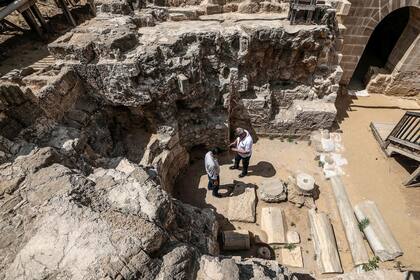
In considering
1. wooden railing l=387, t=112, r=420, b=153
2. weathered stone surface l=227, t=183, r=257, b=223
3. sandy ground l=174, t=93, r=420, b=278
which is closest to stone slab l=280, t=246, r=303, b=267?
sandy ground l=174, t=93, r=420, b=278

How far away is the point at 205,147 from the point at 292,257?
4103mm

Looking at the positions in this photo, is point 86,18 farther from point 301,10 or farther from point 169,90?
point 301,10

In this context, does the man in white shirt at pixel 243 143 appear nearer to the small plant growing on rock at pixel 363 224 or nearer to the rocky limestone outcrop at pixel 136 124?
the rocky limestone outcrop at pixel 136 124

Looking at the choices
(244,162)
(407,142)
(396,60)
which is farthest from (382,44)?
(244,162)

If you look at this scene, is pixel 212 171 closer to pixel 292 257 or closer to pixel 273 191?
pixel 273 191

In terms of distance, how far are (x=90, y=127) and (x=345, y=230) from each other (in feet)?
22.7

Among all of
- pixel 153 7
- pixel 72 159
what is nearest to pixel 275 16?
pixel 153 7

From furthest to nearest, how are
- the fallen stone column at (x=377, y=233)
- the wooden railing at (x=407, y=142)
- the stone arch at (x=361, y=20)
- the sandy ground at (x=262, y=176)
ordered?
the stone arch at (x=361, y=20) < the wooden railing at (x=407, y=142) < the sandy ground at (x=262, y=176) < the fallen stone column at (x=377, y=233)

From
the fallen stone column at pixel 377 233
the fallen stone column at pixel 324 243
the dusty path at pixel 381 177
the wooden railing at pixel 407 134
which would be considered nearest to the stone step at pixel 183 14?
the dusty path at pixel 381 177

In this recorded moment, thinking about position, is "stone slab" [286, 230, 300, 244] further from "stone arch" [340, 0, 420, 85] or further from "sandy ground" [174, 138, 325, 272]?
"stone arch" [340, 0, 420, 85]

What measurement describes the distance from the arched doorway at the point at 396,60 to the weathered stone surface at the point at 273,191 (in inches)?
274

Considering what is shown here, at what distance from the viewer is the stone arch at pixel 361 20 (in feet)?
27.6

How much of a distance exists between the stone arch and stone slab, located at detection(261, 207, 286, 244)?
6.50 metres

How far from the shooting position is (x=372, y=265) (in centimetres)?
553
